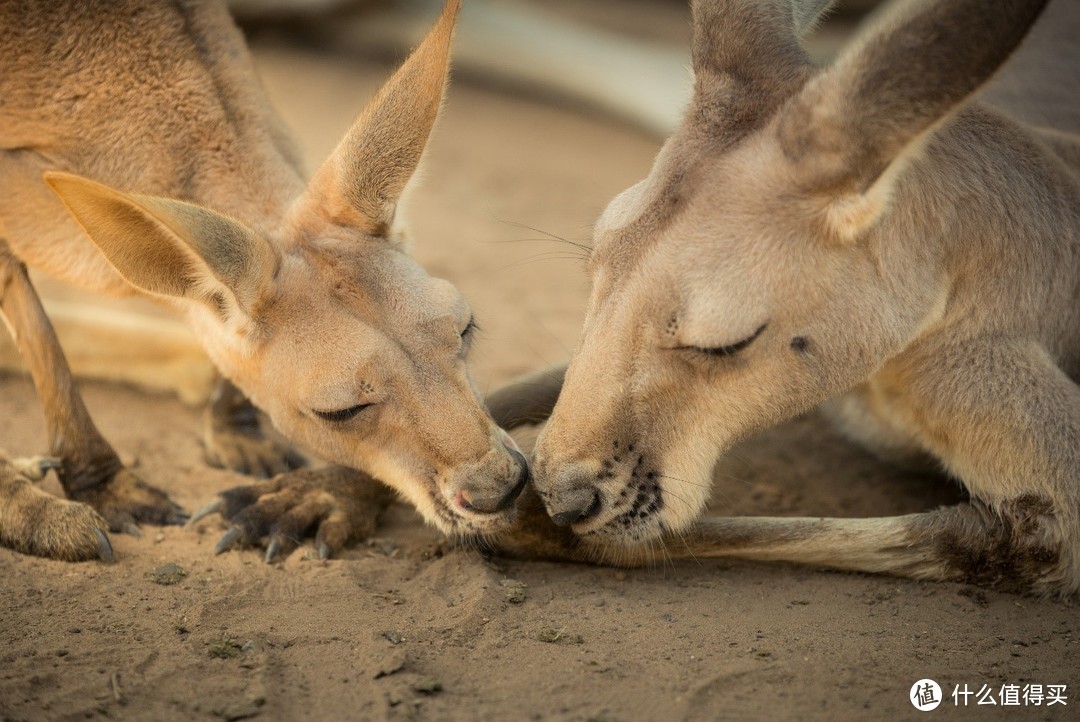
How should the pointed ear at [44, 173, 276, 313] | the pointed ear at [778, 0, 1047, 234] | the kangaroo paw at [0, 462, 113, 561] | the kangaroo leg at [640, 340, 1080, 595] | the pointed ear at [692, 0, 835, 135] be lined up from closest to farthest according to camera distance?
the pointed ear at [778, 0, 1047, 234] → the pointed ear at [44, 173, 276, 313] → the pointed ear at [692, 0, 835, 135] → the kangaroo leg at [640, 340, 1080, 595] → the kangaroo paw at [0, 462, 113, 561]

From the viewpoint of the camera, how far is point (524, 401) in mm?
3914

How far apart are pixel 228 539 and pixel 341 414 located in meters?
0.59

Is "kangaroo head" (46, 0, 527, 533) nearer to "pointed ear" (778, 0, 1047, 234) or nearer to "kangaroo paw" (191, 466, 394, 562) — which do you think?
"kangaroo paw" (191, 466, 394, 562)

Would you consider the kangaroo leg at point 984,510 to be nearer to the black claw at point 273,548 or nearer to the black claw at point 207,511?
Result: the black claw at point 273,548

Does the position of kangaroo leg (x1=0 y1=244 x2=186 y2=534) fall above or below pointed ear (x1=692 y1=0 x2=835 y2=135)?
below

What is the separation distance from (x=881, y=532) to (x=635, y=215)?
127cm

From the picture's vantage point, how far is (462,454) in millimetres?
3213

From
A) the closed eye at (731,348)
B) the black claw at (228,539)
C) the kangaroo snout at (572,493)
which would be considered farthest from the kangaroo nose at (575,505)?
the black claw at (228,539)

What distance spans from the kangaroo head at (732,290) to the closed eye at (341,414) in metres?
0.59

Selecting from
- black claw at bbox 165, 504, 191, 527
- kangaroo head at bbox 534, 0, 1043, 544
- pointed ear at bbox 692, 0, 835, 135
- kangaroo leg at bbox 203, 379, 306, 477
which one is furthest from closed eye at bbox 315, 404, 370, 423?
pointed ear at bbox 692, 0, 835, 135

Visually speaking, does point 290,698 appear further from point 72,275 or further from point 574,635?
point 72,275

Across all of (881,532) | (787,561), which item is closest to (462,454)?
(787,561)

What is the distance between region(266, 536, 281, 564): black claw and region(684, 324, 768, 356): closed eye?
148cm

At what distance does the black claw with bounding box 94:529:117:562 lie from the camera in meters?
3.38
